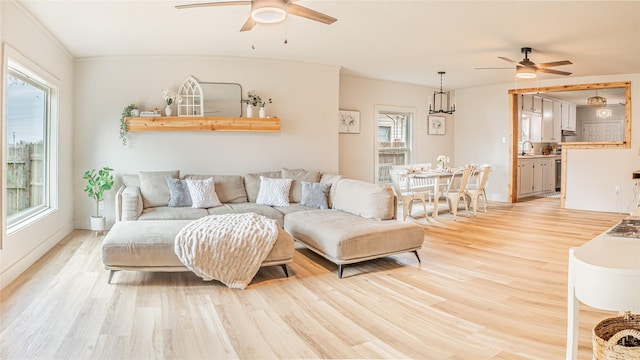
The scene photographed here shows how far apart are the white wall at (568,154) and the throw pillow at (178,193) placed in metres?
6.49

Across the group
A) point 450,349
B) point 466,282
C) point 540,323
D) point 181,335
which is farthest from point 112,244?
point 540,323

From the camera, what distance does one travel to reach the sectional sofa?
11.5ft

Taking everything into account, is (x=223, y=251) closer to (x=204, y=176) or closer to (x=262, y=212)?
(x=262, y=212)

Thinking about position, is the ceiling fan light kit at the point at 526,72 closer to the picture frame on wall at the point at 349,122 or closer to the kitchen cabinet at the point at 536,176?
the picture frame on wall at the point at 349,122

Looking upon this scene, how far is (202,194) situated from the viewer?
16.6 ft

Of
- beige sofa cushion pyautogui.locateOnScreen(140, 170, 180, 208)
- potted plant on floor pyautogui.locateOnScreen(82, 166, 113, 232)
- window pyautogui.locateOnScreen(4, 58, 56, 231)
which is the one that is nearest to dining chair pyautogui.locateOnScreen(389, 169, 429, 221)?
beige sofa cushion pyautogui.locateOnScreen(140, 170, 180, 208)

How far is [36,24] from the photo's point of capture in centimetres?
410

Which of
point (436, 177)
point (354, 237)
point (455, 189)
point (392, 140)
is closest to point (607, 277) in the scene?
point (354, 237)

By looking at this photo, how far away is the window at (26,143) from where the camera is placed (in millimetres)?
3836

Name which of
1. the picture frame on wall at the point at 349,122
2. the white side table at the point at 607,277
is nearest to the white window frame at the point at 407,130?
the picture frame on wall at the point at 349,122

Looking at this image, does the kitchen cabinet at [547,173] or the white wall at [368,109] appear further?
the kitchen cabinet at [547,173]

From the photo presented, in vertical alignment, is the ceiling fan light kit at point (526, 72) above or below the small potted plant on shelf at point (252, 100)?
above

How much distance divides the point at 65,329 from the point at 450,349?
2.36m

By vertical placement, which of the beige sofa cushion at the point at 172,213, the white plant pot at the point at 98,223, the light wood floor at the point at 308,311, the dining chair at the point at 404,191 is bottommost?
the light wood floor at the point at 308,311
